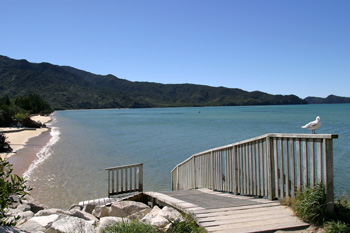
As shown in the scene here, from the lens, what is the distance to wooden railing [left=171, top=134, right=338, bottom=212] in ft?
15.4

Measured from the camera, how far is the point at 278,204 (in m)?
5.37

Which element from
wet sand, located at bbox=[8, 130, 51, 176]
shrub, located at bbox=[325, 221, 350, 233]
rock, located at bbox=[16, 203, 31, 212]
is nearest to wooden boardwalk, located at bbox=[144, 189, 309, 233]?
shrub, located at bbox=[325, 221, 350, 233]

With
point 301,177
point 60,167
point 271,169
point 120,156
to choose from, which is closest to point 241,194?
point 271,169

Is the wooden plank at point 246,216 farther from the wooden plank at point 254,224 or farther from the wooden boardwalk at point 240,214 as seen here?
the wooden plank at point 254,224

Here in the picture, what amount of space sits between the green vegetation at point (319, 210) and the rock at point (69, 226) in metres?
3.40

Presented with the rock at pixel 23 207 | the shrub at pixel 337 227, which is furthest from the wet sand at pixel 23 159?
the shrub at pixel 337 227

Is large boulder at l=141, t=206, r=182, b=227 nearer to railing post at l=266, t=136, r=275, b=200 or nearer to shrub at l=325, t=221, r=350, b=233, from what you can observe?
railing post at l=266, t=136, r=275, b=200

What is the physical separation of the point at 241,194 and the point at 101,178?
921 cm

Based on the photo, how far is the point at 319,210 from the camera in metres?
4.51

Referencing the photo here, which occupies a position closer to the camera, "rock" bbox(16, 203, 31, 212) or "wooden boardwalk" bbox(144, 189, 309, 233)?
"wooden boardwalk" bbox(144, 189, 309, 233)

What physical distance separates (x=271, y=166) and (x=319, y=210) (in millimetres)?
1298

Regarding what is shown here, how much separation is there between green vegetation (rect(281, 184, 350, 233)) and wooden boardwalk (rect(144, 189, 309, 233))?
144 mm

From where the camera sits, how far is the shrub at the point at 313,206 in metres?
4.50

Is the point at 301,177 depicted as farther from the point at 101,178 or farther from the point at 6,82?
the point at 6,82
